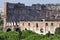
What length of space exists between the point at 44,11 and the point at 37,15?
1884 millimetres

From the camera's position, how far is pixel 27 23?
205 feet

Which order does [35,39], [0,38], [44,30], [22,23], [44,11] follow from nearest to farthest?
[35,39] → [0,38] → [44,30] → [22,23] → [44,11]

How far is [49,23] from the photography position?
59312mm

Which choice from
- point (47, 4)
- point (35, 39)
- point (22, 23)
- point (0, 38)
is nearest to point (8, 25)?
point (22, 23)

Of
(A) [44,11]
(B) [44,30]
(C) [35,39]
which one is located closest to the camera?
(C) [35,39]

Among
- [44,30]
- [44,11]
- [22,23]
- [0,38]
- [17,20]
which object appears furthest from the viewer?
[44,11]

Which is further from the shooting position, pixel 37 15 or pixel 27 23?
pixel 37 15

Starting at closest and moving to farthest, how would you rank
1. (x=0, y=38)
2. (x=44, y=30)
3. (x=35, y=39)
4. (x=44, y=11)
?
(x=35, y=39) → (x=0, y=38) → (x=44, y=30) → (x=44, y=11)

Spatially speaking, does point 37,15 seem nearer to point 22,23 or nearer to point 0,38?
point 22,23

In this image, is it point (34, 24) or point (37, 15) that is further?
point (37, 15)

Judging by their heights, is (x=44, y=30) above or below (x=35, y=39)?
below

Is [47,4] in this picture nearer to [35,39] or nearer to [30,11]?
[30,11]

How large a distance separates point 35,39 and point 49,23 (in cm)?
2379

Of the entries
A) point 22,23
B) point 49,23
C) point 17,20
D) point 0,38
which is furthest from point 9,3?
point 0,38
